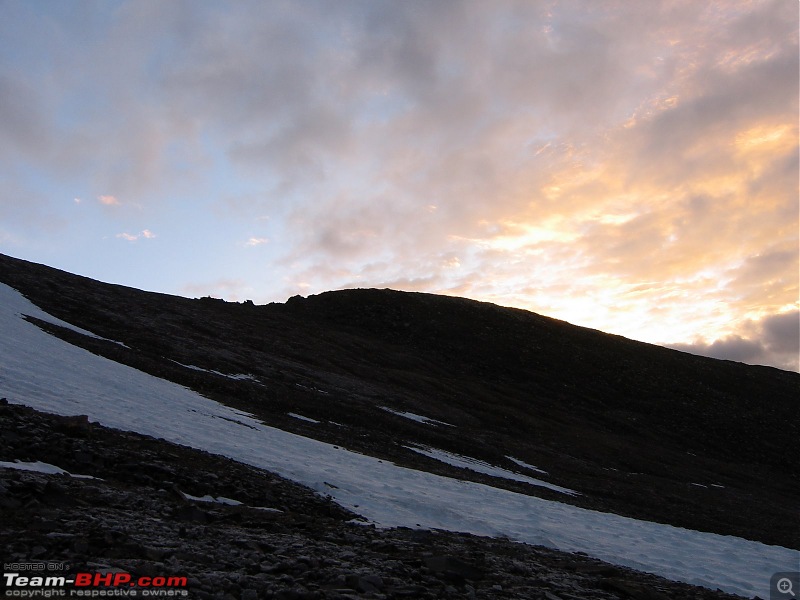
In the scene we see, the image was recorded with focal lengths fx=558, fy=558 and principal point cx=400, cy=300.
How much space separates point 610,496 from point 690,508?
633 centimetres

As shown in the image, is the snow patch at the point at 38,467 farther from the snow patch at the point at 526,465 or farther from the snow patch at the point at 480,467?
the snow patch at the point at 526,465

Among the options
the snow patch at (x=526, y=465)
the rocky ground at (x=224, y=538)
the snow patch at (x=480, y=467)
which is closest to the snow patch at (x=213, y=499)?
the rocky ground at (x=224, y=538)

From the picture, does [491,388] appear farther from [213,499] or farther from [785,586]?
[213,499]

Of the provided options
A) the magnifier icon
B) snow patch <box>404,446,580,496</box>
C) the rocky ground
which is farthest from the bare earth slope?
the rocky ground

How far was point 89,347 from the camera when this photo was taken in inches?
1190

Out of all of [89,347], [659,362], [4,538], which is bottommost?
[4,538]

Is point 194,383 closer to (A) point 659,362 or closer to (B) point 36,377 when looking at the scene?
(B) point 36,377

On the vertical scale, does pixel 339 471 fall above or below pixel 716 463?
below

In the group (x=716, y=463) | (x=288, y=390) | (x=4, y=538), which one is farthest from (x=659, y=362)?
(x=4, y=538)

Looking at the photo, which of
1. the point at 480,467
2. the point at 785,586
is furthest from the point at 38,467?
the point at 480,467

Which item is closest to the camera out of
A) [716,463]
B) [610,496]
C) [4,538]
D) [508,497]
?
[4,538]

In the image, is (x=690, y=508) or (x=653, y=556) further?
(x=690, y=508)

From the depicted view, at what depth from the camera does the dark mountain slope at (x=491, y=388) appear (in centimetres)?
3359

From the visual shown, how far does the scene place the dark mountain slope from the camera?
33.6m
